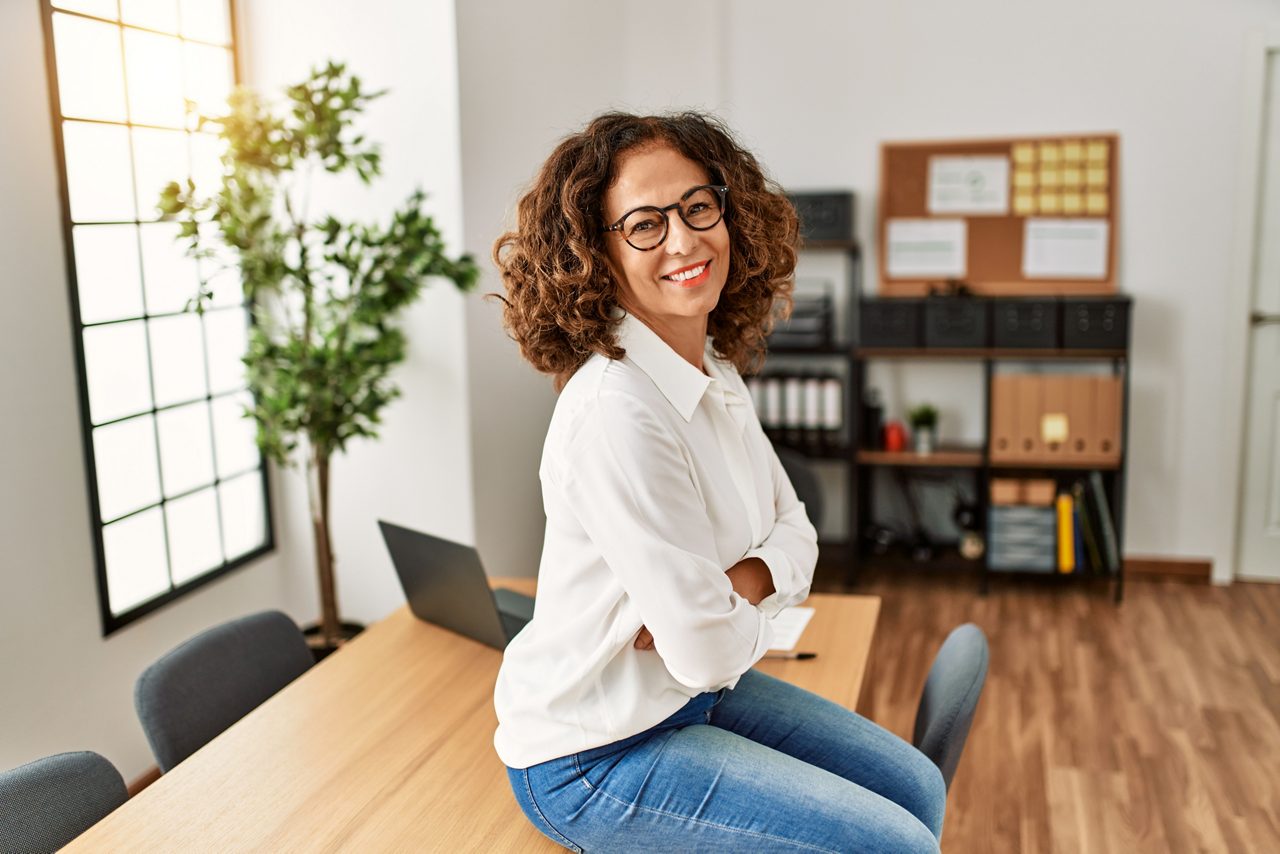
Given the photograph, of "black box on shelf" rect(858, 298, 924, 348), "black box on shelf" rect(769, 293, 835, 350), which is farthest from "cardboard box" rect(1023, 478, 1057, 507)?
"black box on shelf" rect(769, 293, 835, 350)

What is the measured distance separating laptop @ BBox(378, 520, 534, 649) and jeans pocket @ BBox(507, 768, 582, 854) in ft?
1.86

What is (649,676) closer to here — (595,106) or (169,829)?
(169,829)

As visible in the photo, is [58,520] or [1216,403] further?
[1216,403]

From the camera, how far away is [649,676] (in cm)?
166

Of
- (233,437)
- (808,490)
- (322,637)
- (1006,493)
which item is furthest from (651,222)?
(1006,493)

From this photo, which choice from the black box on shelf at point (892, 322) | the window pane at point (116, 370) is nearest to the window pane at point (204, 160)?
the window pane at point (116, 370)

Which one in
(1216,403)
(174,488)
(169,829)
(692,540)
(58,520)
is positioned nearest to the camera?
(692,540)

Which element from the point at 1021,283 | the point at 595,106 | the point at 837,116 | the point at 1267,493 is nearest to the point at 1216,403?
the point at 1267,493

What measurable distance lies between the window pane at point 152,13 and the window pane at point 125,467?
116 cm

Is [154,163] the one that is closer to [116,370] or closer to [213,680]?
[116,370]

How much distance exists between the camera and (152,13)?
3410 millimetres

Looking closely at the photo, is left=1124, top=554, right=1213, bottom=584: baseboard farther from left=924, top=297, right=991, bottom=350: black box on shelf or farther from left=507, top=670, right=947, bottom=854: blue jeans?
left=507, top=670, right=947, bottom=854: blue jeans

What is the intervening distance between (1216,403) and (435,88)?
3.56 meters

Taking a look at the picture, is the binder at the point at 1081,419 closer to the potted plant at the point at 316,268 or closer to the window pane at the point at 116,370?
the potted plant at the point at 316,268
